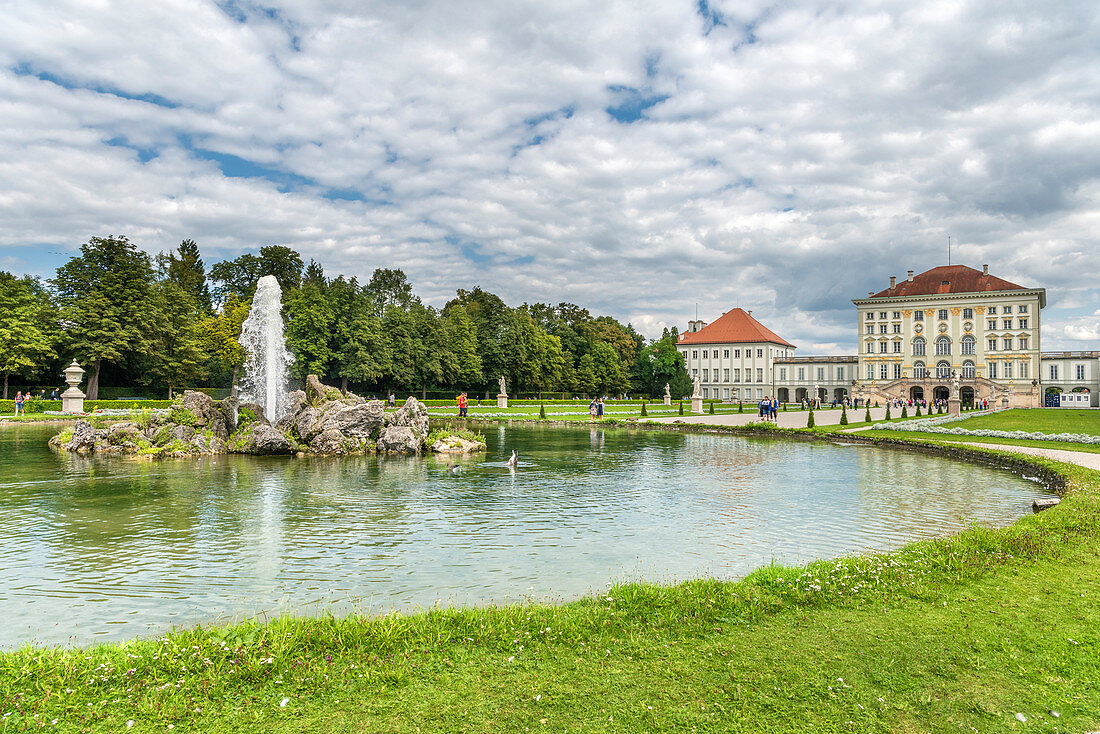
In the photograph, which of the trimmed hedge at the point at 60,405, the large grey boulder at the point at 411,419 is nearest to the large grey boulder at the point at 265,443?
the large grey boulder at the point at 411,419

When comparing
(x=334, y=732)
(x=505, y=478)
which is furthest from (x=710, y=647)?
(x=505, y=478)

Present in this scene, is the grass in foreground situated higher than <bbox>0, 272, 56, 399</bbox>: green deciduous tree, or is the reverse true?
<bbox>0, 272, 56, 399</bbox>: green deciduous tree

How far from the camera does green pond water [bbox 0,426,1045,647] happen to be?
23.3ft

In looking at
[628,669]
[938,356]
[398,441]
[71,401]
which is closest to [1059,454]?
[628,669]

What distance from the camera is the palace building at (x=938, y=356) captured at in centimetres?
7912

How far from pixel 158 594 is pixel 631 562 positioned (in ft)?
19.4

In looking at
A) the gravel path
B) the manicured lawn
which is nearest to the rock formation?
the gravel path

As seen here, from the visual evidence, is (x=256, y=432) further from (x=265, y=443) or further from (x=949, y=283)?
(x=949, y=283)

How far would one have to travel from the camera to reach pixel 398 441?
22.4 meters

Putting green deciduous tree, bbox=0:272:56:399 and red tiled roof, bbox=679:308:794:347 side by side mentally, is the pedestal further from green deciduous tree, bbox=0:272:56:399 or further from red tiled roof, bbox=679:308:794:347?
red tiled roof, bbox=679:308:794:347

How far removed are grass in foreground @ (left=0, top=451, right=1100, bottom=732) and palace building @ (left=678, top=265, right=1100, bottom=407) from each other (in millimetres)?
81182

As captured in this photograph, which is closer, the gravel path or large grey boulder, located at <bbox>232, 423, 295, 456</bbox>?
the gravel path

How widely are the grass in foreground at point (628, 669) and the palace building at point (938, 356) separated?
3196 inches

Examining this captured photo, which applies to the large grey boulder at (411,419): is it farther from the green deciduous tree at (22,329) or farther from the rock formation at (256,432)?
the green deciduous tree at (22,329)
